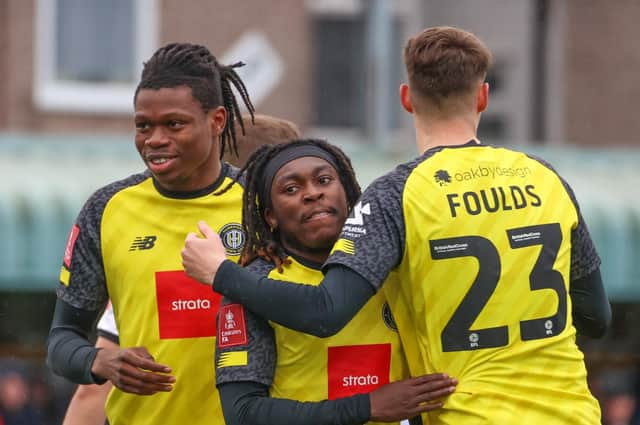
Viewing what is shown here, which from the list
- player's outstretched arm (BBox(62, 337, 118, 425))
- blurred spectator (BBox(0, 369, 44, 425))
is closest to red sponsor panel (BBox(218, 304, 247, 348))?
player's outstretched arm (BBox(62, 337, 118, 425))

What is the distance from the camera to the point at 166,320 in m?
4.35

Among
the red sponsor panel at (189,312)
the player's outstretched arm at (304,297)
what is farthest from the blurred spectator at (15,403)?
the player's outstretched arm at (304,297)

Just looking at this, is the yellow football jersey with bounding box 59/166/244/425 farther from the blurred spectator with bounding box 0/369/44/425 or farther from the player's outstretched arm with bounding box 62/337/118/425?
the blurred spectator with bounding box 0/369/44/425

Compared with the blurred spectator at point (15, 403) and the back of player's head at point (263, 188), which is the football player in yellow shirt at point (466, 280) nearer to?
the back of player's head at point (263, 188)

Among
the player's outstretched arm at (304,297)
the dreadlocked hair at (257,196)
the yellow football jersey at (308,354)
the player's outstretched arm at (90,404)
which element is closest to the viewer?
the player's outstretched arm at (304,297)

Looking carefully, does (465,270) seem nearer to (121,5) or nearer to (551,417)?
(551,417)

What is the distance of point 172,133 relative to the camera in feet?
14.0

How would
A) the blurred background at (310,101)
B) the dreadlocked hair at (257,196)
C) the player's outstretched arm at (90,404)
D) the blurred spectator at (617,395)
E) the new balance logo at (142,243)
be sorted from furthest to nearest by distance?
the blurred background at (310,101) → the blurred spectator at (617,395) → the player's outstretched arm at (90,404) → the new balance logo at (142,243) → the dreadlocked hair at (257,196)

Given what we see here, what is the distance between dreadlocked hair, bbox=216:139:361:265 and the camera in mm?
4004

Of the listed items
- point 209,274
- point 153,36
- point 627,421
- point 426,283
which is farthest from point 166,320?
point 153,36

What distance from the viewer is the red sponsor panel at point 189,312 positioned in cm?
435

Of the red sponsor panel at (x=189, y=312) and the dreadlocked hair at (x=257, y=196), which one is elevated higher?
the dreadlocked hair at (x=257, y=196)

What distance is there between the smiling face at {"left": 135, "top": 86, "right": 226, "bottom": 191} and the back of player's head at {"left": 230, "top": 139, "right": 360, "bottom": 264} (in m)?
0.29

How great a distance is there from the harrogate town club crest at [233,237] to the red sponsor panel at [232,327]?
54 centimetres
